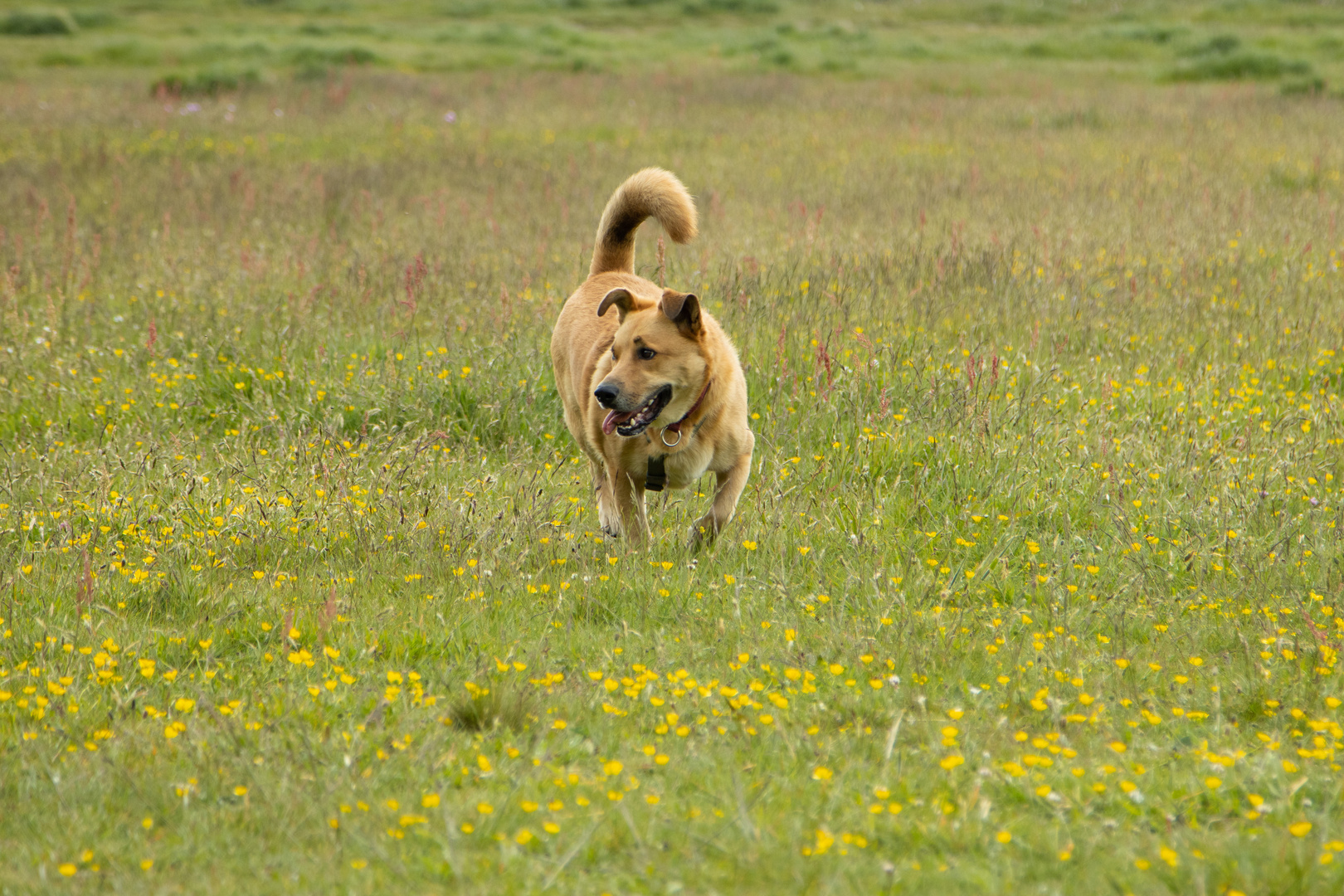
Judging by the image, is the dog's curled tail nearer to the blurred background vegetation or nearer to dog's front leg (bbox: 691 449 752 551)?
dog's front leg (bbox: 691 449 752 551)

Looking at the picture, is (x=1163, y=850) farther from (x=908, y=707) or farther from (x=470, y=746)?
(x=470, y=746)

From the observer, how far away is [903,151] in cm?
1324

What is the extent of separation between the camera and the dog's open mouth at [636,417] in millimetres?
4246

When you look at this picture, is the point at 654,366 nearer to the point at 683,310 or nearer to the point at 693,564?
the point at 683,310

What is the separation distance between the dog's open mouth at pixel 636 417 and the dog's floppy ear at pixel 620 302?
41 centimetres

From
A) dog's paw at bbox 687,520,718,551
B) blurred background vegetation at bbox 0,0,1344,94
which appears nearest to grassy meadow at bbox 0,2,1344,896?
dog's paw at bbox 687,520,718,551

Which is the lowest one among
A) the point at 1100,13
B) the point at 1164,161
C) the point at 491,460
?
the point at 491,460

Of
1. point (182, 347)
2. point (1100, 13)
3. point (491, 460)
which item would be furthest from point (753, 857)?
point (1100, 13)

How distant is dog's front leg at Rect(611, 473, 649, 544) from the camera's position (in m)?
4.55

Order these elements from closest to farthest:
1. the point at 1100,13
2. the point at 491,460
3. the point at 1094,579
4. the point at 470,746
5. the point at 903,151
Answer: the point at 470,746 → the point at 1094,579 → the point at 491,460 → the point at 903,151 → the point at 1100,13

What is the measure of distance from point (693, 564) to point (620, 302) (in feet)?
4.02

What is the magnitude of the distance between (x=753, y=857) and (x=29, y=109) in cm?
1844

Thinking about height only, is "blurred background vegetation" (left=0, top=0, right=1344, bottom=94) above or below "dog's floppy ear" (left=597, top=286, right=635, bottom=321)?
above

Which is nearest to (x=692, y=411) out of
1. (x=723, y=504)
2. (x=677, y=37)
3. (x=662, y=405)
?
(x=662, y=405)
